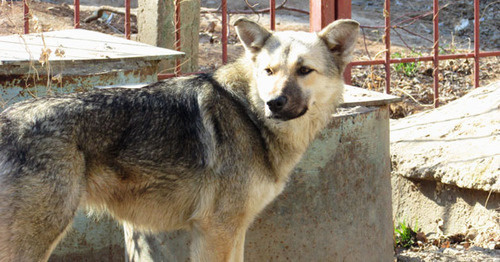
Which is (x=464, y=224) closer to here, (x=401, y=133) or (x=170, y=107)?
(x=401, y=133)

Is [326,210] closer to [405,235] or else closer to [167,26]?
[405,235]

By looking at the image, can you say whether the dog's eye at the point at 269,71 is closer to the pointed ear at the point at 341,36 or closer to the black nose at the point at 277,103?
the black nose at the point at 277,103

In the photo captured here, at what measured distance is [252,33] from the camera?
13.7 feet

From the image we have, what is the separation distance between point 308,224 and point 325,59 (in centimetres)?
113

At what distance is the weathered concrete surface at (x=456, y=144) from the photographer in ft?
18.1

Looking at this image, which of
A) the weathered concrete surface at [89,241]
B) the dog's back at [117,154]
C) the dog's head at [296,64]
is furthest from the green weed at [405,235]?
the weathered concrete surface at [89,241]

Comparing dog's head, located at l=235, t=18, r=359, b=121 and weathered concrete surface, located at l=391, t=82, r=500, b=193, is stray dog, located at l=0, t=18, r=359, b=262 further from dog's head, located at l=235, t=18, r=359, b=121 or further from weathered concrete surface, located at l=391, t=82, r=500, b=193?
weathered concrete surface, located at l=391, t=82, r=500, b=193

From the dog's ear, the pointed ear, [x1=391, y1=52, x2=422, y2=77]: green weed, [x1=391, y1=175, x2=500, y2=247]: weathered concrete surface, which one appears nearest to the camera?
the pointed ear

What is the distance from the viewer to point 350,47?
4.13m

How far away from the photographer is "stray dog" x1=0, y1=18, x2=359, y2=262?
3.41m

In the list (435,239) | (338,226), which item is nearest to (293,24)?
(435,239)

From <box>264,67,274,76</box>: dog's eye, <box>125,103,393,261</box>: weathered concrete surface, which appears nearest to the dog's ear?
<box>264,67,274,76</box>: dog's eye

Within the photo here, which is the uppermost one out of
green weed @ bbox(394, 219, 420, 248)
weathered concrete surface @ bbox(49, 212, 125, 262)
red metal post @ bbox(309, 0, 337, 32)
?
red metal post @ bbox(309, 0, 337, 32)

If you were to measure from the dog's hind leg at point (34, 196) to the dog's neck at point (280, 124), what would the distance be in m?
1.13
